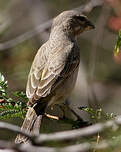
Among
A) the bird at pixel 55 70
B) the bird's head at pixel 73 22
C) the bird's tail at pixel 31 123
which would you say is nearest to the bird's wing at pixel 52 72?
the bird at pixel 55 70

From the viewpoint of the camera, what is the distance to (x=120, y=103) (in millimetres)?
8969

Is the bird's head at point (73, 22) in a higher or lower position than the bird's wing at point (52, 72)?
higher

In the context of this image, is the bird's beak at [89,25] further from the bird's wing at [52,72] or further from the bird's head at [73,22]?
the bird's wing at [52,72]

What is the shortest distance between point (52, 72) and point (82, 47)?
537 centimetres

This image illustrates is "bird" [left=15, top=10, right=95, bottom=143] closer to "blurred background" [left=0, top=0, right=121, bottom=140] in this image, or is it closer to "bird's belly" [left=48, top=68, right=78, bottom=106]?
"bird's belly" [left=48, top=68, right=78, bottom=106]

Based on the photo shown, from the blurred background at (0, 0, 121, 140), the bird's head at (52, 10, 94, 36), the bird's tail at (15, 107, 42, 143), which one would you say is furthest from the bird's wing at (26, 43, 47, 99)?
the blurred background at (0, 0, 121, 140)

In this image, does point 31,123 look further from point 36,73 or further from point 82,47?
point 82,47

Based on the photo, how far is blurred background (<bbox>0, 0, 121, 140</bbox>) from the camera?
826 centimetres

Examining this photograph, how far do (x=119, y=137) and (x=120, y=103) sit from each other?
6.29m

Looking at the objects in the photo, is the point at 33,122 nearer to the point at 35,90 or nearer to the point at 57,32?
the point at 35,90

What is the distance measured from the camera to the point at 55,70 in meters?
5.96

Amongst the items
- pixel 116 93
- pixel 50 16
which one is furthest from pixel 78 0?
pixel 116 93

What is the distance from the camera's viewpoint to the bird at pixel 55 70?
5109 millimetres

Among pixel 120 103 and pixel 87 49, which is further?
pixel 87 49
